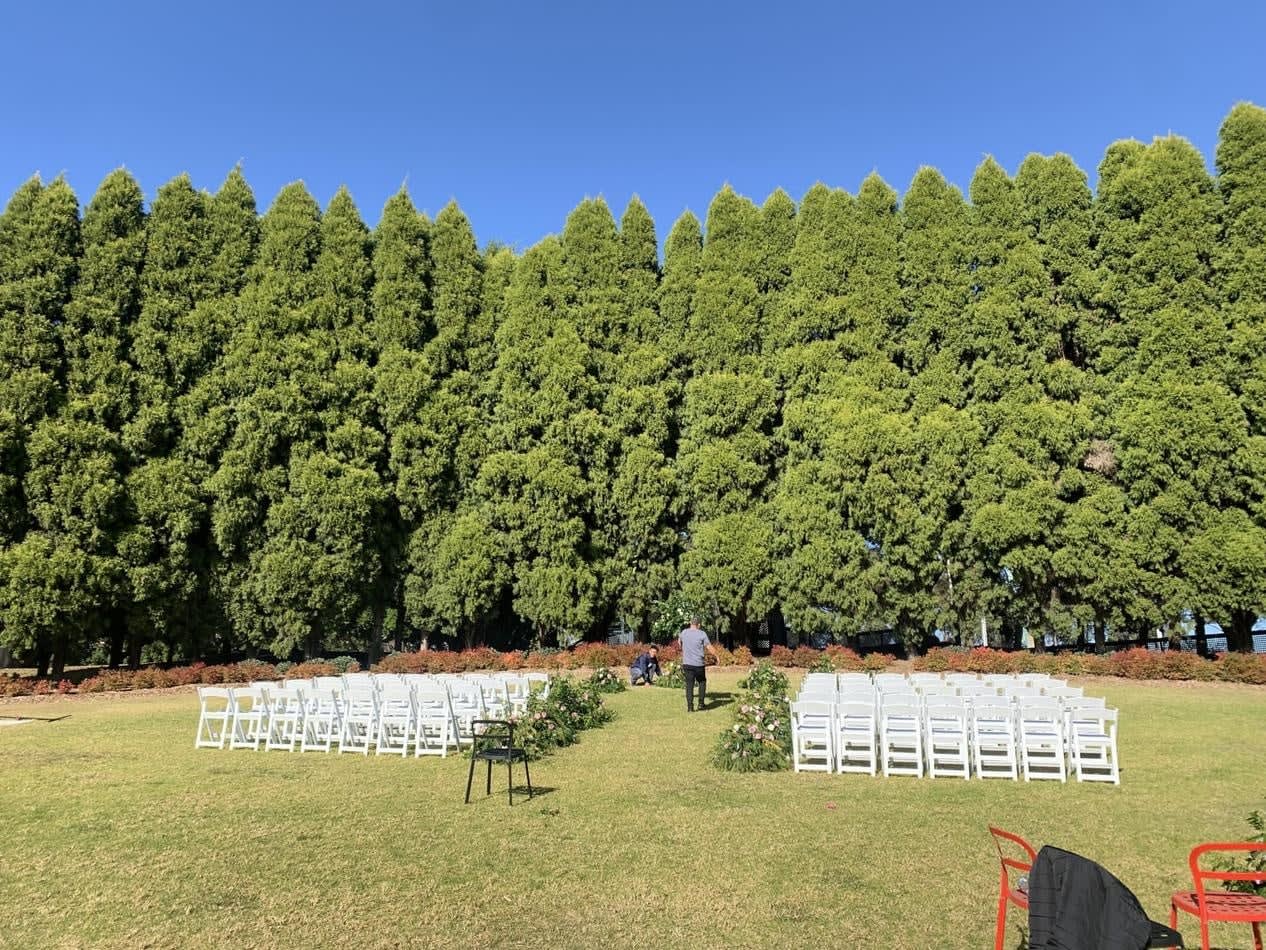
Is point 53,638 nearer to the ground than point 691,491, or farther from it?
nearer to the ground

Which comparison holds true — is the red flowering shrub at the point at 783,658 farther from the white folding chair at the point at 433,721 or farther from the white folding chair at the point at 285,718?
the white folding chair at the point at 285,718

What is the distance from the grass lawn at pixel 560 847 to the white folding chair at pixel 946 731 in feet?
0.71

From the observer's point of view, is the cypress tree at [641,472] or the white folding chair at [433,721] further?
the cypress tree at [641,472]

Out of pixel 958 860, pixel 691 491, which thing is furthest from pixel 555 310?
pixel 958 860

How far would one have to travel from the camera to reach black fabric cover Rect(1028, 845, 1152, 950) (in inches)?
121

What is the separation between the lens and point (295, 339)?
70.7 ft

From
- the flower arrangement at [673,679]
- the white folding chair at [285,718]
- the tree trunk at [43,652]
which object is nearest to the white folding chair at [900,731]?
the white folding chair at [285,718]

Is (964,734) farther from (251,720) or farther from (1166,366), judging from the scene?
(1166,366)

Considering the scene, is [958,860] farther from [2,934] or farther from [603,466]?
[603,466]

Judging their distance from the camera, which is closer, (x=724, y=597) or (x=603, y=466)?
(x=724, y=597)

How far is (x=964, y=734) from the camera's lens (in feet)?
25.4

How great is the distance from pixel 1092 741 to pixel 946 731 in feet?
4.47

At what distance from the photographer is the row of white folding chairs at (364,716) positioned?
955 cm

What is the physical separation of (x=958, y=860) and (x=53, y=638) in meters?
20.4
